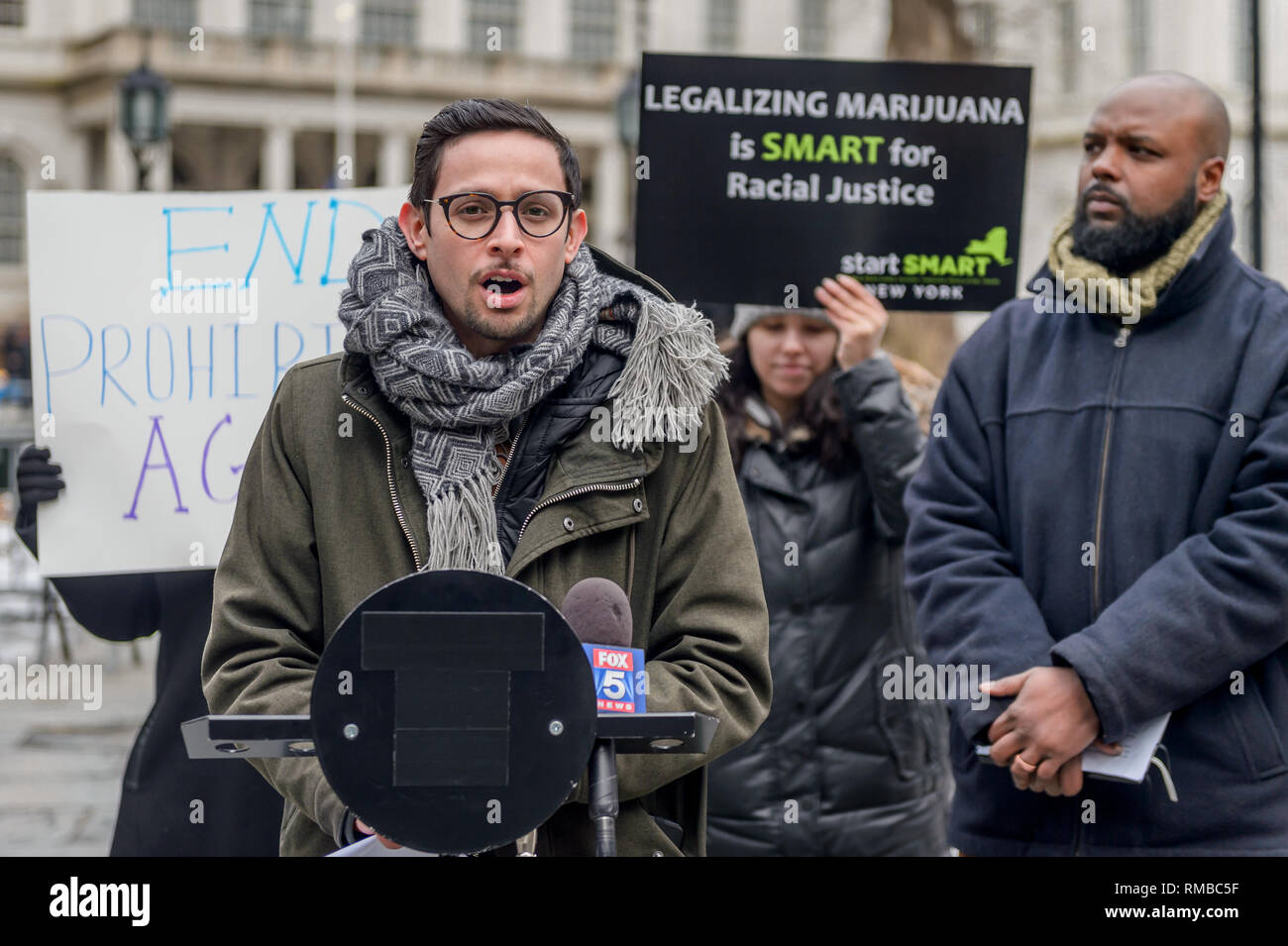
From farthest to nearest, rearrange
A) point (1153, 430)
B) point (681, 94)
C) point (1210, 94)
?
1. point (681, 94)
2. point (1210, 94)
3. point (1153, 430)

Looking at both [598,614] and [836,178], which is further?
[836,178]

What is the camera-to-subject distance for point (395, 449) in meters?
2.42

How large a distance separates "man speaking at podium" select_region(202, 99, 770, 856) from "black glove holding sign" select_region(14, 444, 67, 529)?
1.24 metres

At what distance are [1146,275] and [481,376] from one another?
4.68 feet

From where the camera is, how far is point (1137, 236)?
125 inches

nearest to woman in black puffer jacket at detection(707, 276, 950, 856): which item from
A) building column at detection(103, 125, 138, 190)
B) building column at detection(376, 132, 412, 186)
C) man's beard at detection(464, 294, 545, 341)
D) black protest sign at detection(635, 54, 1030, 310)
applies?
black protest sign at detection(635, 54, 1030, 310)

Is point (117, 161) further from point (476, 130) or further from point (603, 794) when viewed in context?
point (603, 794)

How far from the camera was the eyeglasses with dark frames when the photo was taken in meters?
2.34

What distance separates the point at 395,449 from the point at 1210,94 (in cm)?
179

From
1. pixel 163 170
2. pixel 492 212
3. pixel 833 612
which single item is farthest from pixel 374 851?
pixel 163 170

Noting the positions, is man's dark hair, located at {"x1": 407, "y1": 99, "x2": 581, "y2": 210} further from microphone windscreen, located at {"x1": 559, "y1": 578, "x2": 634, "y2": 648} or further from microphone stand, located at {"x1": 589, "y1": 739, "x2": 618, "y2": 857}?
microphone stand, located at {"x1": 589, "y1": 739, "x2": 618, "y2": 857}

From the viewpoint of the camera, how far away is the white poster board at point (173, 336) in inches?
140
